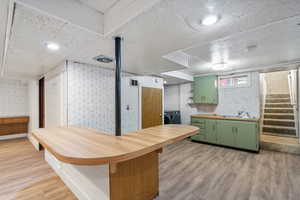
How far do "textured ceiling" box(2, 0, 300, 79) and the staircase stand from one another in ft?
9.97

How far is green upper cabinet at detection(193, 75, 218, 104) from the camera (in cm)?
420

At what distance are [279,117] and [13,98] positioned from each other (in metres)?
9.62

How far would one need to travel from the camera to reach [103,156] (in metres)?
0.92

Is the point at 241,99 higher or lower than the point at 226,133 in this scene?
higher

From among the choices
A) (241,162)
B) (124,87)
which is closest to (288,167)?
(241,162)

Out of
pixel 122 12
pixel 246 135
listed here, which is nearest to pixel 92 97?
pixel 122 12

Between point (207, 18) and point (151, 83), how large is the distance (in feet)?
9.86

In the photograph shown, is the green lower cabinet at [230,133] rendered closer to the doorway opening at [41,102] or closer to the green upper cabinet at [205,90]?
the green upper cabinet at [205,90]

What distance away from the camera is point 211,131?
3.93 m

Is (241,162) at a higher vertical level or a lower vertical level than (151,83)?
lower

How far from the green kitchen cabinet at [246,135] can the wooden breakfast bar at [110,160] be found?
8.50 ft

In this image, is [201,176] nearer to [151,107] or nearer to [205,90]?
[151,107]

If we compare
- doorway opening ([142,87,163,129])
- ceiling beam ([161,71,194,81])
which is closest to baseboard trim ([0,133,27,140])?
doorway opening ([142,87,163,129])

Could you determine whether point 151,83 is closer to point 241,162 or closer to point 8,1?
point 241,162
